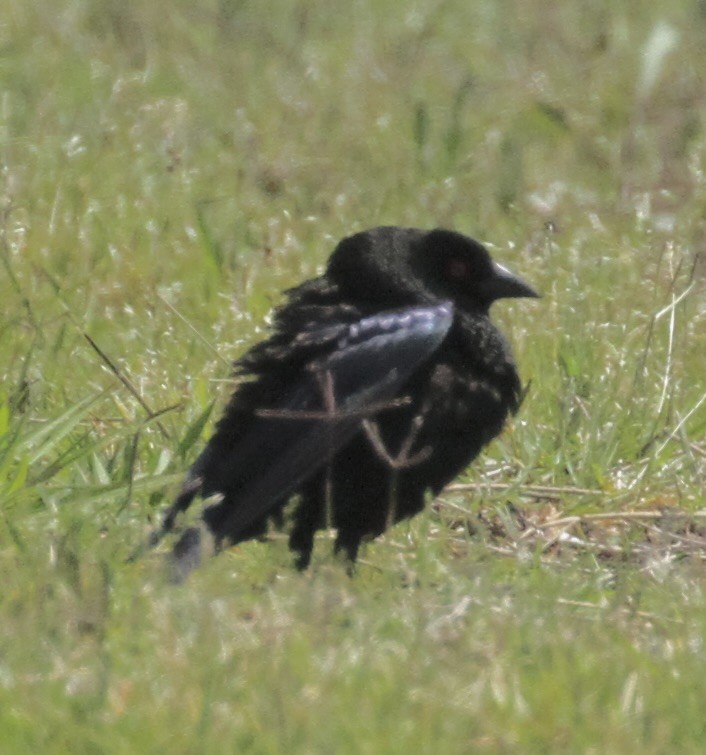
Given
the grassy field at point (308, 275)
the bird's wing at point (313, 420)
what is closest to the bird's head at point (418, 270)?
the bird's wing at point (313, 420)

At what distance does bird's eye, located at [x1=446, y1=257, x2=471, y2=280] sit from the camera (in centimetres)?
536

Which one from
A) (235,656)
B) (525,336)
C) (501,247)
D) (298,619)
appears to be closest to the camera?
(235,656)

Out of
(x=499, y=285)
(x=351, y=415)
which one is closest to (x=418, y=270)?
(x=499, y=285)

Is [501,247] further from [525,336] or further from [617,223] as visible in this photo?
[525,336]

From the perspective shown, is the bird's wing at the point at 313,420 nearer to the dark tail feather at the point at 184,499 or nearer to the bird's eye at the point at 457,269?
the dark tail feather at the point at 184,499

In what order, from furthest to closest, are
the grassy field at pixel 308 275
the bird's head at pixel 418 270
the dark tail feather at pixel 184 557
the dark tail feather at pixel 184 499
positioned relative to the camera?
the bird's head at pixel 418 270, the dark tail feather at pixel 184 499, the dark tail feather at pixel 184 557, the grassy field at pixel 308 275

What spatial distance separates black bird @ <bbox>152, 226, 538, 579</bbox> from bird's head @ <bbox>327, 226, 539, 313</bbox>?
0.04ft

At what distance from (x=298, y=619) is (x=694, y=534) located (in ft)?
6.04

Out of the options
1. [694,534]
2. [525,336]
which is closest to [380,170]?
[525,336]

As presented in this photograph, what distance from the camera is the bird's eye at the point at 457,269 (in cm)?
536

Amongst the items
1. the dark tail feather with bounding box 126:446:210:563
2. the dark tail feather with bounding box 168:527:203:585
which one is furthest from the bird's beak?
the dark tail feather with bounding box 168:527:203:585

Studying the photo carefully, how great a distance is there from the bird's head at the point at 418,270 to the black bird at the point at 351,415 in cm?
1

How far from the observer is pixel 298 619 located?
12.6 feet

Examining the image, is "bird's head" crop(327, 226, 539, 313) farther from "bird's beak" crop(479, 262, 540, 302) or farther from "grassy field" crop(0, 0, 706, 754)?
"grassy field" crop(0, 0, 706, 754)
